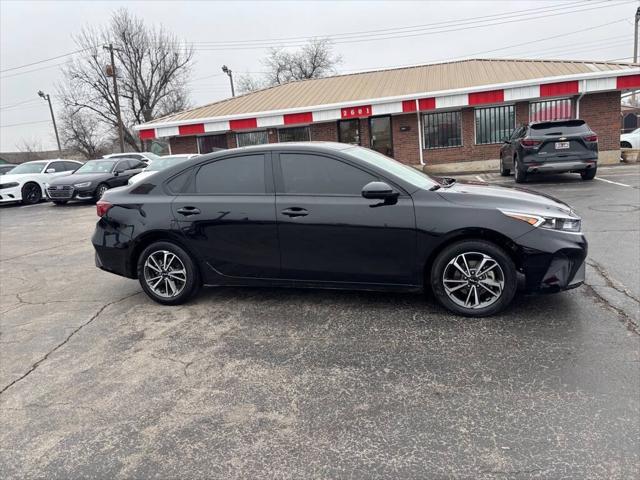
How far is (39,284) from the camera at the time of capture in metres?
6.23

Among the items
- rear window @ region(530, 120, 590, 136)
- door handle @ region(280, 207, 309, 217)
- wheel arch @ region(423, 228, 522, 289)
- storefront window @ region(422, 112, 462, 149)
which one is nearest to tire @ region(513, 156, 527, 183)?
rear window @ region(530, 120, 590, 136)

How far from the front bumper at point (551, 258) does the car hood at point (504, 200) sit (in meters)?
0.24

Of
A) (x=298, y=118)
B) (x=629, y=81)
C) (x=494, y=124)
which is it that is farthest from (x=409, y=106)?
(x=629, y=81)

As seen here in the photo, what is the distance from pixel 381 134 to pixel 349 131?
132 cm

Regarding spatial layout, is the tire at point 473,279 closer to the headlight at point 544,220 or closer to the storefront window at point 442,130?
the headlight at point 544,220

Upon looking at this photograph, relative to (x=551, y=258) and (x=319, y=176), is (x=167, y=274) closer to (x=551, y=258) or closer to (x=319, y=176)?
(x=319, y=176)

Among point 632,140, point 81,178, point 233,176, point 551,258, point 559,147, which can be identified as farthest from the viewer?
point 632,140

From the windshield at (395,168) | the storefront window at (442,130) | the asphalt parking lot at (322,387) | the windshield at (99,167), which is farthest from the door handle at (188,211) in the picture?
the storefront window at (442,130)

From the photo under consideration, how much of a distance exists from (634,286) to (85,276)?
644 centimetres

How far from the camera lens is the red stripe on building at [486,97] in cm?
1691

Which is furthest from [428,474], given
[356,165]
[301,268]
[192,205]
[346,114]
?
[346,114]

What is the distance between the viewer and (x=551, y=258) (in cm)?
391

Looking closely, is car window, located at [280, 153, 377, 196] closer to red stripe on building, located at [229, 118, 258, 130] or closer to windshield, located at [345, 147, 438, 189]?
windshield, located at [345, 147, 438, 189]

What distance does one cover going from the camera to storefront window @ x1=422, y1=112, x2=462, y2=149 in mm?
18781
